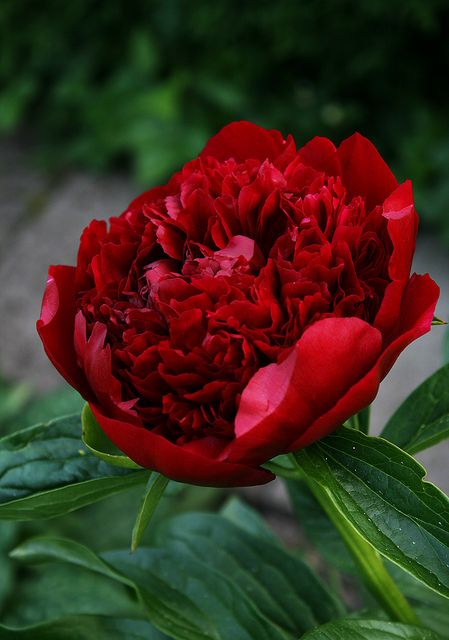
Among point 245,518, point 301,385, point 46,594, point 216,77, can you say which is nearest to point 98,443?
point 301,385

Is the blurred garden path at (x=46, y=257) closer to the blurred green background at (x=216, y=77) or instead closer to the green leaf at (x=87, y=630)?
the blurred green background at (x=216, y=77)

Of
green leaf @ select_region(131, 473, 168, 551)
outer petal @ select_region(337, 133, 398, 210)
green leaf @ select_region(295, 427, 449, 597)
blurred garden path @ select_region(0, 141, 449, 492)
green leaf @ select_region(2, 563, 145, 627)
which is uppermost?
blurred garden path @ select_region(0, 141, 449, 492)

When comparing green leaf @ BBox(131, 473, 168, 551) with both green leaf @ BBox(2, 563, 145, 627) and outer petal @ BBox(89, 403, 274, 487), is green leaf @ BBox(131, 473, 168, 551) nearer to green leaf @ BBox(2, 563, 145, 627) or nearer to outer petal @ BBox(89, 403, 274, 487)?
outer petal @ BBox(89, 403, 274, 487)

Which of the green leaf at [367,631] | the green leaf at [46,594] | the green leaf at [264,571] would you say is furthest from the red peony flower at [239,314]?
the green leaf at [46,594]

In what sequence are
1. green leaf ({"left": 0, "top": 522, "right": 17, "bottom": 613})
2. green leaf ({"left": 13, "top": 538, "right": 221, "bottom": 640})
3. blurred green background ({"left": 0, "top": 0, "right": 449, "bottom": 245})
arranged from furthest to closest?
blurred green background ({"left": 0, "top": 0, "right": 449, "bottom": 245}) < green leaf ({"left": 0, "top": 522, "right": 17, "bottom": 613}) < green leaf ({"left": 13, "top": 538, "right": 221, "bottom": 640})

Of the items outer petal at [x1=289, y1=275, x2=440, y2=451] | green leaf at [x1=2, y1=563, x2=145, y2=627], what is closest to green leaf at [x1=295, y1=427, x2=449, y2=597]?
outer petal at [x1=289, y1=275, x2=440, y2=451]

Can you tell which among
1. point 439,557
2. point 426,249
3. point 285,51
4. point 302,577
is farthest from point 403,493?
point 285,51
